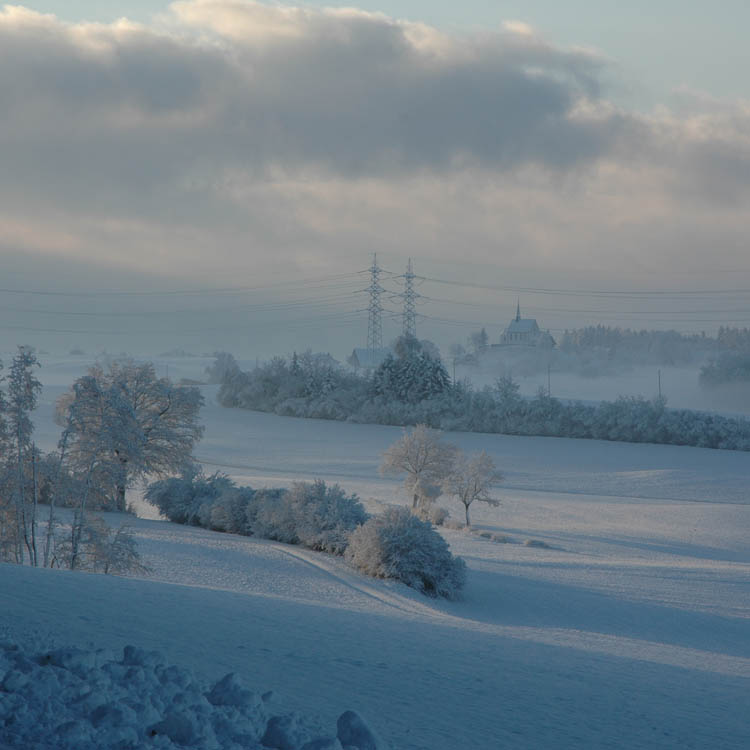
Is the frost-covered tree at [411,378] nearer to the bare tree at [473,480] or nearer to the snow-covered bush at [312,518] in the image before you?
the bare tree at [473,480]

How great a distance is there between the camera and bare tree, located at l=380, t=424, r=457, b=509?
1427 inches

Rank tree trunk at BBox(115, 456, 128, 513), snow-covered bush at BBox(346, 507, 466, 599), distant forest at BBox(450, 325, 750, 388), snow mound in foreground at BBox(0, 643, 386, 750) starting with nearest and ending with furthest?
1. snow mound in foreground at BBox(0, 643, 386, 750)
2. snow-covered bush at BBox(346, 507, 466, 599)
3. tree trunk at BBox(115, 456, 128, 513)
4. distant forest at BBox(450, 325, 750, 388)

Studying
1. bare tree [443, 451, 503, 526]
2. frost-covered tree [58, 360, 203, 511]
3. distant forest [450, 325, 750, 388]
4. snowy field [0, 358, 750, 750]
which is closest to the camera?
snowy field [0, 358, 750, 750]

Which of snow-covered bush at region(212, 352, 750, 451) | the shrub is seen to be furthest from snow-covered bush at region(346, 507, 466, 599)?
snow-covered bush at region(212, 352, 750, 451)

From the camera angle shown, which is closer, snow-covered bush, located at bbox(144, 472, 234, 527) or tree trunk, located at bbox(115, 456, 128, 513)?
tree trunk, located at bbox(115, 456, 128, 513)

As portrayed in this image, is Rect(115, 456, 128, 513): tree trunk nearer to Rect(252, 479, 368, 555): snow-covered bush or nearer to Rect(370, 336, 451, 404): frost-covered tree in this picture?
Rect(252, 479, 368, 555): snow-covered bush

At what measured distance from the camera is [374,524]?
21.6 meters

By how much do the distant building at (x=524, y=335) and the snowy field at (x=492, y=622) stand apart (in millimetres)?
73938

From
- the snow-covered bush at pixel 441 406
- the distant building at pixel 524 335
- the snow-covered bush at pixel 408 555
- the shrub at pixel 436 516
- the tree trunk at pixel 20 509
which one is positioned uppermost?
the distant building at pixel 524 335

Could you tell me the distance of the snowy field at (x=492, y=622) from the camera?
7.36 meters

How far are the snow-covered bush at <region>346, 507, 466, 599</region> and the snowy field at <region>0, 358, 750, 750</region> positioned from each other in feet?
1.86

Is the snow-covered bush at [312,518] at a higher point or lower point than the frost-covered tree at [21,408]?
lower

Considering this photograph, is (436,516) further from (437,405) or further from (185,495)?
(437,405)

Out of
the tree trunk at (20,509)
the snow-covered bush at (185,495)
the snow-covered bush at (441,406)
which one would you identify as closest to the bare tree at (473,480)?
the snow-covered bush at (185,495)
